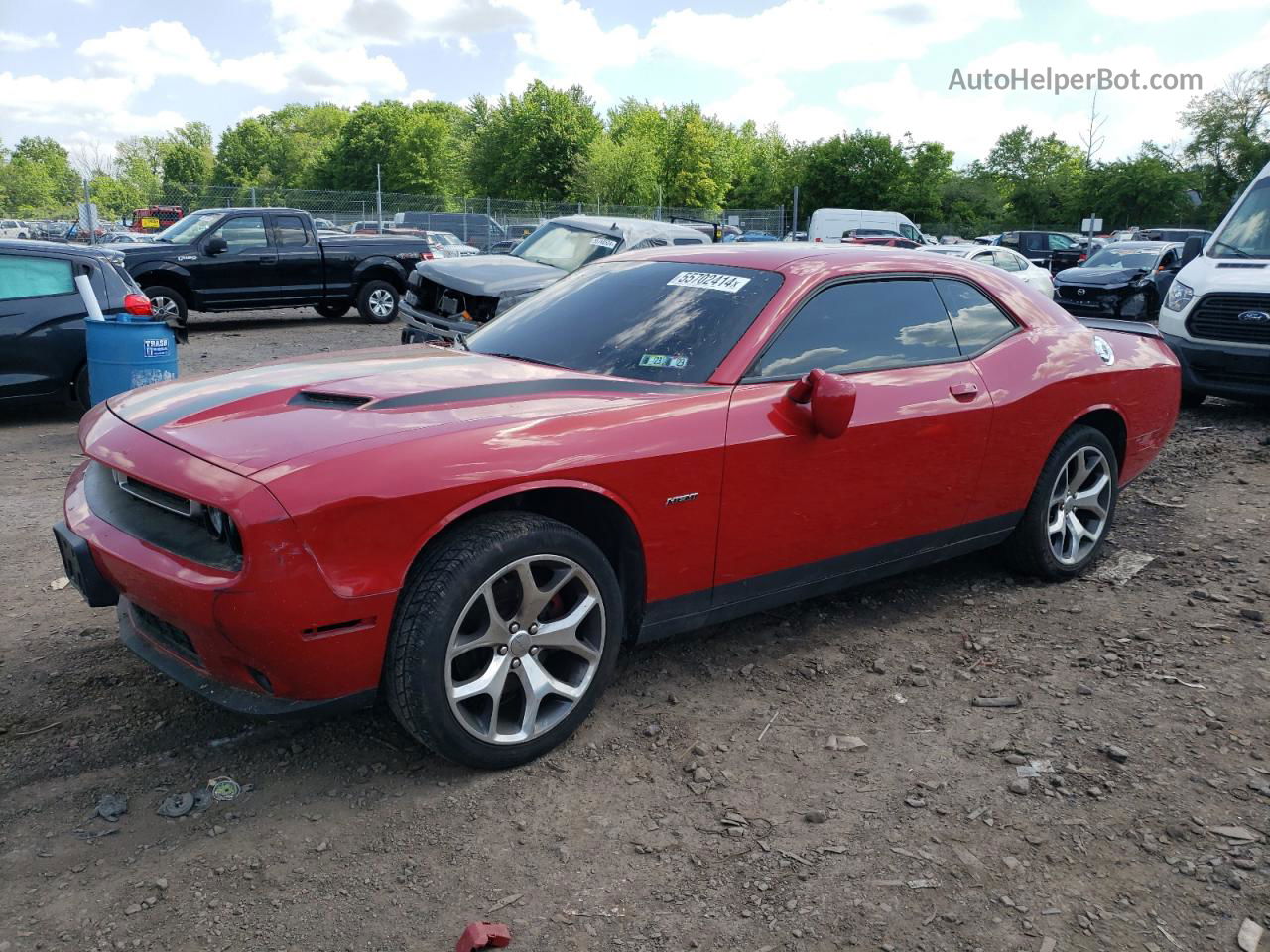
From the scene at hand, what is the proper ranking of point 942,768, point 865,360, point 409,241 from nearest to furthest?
point 942,768, point 865,360, point 409,241

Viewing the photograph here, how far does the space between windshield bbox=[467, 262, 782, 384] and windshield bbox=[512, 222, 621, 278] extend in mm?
6801

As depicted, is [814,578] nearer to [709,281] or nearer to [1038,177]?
[709,281]

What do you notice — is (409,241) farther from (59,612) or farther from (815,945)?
(815,945)

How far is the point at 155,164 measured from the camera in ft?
392

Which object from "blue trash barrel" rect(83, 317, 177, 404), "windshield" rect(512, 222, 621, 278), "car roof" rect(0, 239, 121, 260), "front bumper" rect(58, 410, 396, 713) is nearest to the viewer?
"front bumper" rect(58, 410, 396, 713)

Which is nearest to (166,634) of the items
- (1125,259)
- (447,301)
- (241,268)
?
(447,301)

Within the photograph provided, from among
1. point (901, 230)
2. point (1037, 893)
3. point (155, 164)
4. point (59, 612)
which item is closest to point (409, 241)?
point (59, 612)

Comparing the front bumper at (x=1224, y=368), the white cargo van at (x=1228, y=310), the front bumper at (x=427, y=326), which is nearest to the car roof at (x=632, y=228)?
the front bumper at (x=427, y=326)

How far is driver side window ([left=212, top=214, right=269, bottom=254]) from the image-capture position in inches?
569

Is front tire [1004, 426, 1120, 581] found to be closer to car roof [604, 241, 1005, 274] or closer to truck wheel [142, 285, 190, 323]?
car roof [604, 241, 1005, 274]

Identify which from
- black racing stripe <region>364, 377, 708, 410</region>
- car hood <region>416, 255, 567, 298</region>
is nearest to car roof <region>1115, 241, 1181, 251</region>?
car hood <region>416, 255, 567, 298</region>

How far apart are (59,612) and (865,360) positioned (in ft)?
11.0

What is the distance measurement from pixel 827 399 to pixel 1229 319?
6985 millimetres

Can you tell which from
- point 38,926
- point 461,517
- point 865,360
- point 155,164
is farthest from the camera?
point 155,164
